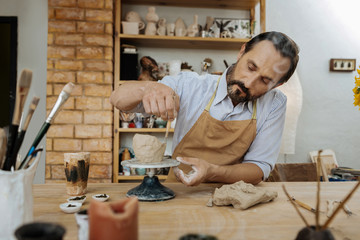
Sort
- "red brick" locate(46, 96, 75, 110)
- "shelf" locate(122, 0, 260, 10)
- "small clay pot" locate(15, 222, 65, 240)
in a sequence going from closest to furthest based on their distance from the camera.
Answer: "small clay pot" locate(15, 222, 65, 240)
"red brick" locate(46, 96, 75, 110)
"shelf" locate(122, 0, 260, 10)

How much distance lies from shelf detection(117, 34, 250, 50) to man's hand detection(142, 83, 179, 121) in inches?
68.9

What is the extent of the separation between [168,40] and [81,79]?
3.07 ft

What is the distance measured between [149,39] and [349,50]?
2410 mm

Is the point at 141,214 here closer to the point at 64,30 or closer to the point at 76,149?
the point at 76,149

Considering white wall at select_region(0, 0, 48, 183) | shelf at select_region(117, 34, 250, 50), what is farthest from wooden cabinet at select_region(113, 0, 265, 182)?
white wall at select_region(0, 0, 48, 183)

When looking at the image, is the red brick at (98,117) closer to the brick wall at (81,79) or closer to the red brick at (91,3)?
the brick wall at (81,79)

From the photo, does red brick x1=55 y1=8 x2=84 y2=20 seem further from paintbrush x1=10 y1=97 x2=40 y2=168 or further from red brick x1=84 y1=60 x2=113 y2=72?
paintbrush x1=10 y1=97 x2=40 y2=168

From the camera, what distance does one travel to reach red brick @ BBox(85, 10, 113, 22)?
108 inches

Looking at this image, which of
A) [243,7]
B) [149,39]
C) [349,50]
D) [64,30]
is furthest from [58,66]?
[349,50]

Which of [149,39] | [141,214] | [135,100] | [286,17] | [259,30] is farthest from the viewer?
[286,17]

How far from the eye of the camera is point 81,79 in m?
2.75

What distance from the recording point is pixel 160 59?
10.4ft

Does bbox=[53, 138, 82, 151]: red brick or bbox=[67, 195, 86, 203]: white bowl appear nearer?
bbox=[67, 195, 86, 203]: white bowl

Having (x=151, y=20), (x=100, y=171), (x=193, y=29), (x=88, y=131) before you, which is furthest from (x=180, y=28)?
(x=100, y=171)
